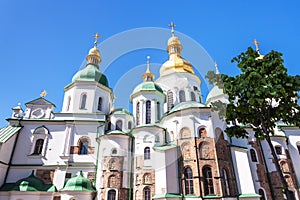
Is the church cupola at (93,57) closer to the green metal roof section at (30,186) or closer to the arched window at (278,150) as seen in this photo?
the green metal roof section at (30,186)

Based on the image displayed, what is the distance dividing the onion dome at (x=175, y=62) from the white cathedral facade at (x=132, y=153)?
6085 mm

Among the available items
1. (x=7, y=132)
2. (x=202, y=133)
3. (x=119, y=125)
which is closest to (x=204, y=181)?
(x=202, y=133)

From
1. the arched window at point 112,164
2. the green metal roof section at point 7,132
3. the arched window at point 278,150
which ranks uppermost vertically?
the green metal roof section at point 7,132

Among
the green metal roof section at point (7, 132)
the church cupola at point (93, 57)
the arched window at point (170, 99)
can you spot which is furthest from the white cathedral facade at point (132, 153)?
the arched window at point (170, 99)

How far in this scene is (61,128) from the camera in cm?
2327

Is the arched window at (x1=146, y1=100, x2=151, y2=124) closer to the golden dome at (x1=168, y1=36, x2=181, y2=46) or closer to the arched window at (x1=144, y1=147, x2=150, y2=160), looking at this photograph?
the arched window at (x1=144, y1=147, x2=150, y2=160)

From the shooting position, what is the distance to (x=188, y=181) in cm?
1791

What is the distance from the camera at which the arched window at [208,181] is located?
17308 mm

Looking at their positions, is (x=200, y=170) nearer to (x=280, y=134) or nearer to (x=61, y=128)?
(x=280, y=134)

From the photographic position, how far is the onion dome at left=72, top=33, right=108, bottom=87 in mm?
26641

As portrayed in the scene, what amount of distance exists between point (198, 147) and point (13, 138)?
61.1 ft

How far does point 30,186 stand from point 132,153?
9517 millimetres

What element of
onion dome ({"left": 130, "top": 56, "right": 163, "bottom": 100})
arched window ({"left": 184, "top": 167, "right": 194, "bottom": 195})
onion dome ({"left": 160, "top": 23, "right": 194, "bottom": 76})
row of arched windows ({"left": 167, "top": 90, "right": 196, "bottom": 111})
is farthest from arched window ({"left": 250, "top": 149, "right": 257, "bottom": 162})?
onion dome ({"left": 160, "top": 23, "right": 194, "bottom": 76})

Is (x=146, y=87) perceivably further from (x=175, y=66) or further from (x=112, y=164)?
(x=112, y=164)
